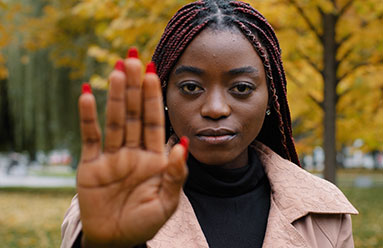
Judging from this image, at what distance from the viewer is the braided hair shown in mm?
1893

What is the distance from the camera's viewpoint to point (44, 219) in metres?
10.1

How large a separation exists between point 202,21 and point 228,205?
692 mm

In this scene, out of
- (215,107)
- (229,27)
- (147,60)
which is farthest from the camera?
(147,60)

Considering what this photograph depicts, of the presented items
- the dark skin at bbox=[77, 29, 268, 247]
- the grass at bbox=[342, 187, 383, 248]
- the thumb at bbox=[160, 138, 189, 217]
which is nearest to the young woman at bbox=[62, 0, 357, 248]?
the dark skin at bbox=[77, 29, 268, 247]

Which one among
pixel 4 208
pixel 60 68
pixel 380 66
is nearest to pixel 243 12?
pixel 380 66

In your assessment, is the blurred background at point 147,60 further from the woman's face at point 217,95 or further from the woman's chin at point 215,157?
the woman's chin at point 215,157

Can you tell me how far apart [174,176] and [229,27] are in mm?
764

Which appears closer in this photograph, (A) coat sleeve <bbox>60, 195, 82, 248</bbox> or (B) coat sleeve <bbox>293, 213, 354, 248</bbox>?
(A) coat sleeve <bbox>60, 195, 82, 248</bbox>

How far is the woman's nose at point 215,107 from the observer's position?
176 centimetres

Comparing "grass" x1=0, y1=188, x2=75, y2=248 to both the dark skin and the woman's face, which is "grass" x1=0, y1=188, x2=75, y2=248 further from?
→ the dark skin

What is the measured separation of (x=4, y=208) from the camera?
12.1 meters

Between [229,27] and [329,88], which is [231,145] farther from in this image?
[329,88]

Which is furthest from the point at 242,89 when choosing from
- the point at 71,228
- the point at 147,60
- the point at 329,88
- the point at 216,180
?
the point at 329,88

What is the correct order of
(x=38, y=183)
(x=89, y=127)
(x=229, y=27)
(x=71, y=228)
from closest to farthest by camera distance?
(x=89, y=127)
(x=71, y=228)
(x=229, y=27)
(x=38, y=183)
